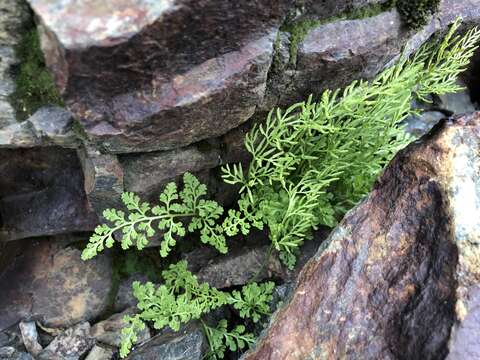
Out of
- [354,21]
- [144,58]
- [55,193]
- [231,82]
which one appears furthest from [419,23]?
[55,193]

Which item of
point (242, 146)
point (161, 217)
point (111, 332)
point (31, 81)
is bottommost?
point (111, 332)

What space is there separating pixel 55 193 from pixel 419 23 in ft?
10.4

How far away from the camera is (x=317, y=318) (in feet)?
9.36

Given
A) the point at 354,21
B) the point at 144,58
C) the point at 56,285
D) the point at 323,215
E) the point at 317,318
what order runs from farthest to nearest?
the point at 56,285 → the point at 323,215 → the point at 354,21 → the point at 317,318 → the point at 144,58

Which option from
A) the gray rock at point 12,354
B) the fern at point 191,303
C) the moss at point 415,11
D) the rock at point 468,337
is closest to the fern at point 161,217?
the fern at point 191,303

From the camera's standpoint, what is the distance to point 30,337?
161 inches

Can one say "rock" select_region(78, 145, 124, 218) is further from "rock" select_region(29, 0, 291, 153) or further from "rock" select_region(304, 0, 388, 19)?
"rock" select_region(304, 0, 388, 19)

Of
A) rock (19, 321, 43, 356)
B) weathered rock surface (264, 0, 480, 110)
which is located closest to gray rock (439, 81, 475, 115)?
weathered rock surface (264, 0, 480, 110)

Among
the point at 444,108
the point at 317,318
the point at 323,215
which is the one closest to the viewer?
the point at 317,318

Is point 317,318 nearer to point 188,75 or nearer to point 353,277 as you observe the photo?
point 353,277

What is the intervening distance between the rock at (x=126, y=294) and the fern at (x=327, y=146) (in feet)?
3.69

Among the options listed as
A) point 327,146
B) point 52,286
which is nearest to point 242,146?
point 327,146

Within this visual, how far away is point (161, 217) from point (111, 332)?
1.31 metres

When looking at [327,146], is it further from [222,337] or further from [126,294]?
[126,294]
